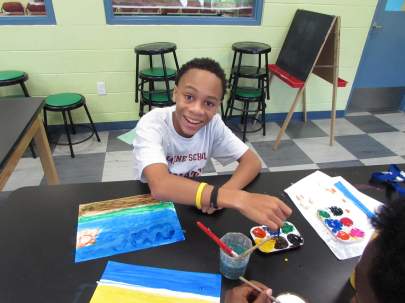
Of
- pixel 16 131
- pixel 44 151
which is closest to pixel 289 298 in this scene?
pixel 16 131

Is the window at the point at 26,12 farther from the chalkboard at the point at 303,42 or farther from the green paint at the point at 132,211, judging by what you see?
the green paint at the point at 132,211

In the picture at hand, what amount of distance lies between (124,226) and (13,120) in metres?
0.83

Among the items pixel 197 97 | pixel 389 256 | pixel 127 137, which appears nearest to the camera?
pixel 389 256

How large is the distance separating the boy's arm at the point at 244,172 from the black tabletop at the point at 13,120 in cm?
80

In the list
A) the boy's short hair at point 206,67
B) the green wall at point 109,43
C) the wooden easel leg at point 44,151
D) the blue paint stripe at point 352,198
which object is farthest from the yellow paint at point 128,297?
the green wall at point 109,43

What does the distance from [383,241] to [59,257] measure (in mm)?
698

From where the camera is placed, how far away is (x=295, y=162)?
244cm

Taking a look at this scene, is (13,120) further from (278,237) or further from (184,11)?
(184,11)

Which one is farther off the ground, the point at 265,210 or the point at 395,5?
the point at 395,5

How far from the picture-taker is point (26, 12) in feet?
7.88

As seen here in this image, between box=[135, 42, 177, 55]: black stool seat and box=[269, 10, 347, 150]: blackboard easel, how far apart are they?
0.98m

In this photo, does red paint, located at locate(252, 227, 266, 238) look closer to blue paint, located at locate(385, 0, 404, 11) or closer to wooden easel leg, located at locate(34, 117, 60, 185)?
wooden easel leg, located at locate(34, 117, 60, 185)

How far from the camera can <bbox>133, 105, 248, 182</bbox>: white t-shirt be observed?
41.3 inches

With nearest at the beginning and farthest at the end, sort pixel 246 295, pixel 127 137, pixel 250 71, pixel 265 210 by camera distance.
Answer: pixel 246 295
pixel 265 210
pixel 250 71
pixel 127 137
